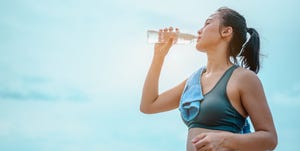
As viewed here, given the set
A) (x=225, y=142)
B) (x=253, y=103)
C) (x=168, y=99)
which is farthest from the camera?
(x=168, y=99)

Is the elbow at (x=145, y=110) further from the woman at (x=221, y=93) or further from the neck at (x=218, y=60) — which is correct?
the neck at (x=218, y=60)

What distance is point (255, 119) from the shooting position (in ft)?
10.0

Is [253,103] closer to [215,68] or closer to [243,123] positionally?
[243,123]

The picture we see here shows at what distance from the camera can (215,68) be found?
3.38 metres

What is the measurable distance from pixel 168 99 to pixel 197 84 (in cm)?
31

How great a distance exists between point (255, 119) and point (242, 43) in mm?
684

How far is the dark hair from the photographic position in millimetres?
3471

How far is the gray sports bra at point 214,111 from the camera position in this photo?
306 cm

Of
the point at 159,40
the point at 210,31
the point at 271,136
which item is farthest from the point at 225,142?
the point at 159,40

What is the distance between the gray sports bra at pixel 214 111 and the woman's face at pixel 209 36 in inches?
8.9

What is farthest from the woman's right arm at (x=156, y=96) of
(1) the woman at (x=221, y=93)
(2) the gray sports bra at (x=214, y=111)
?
(2) the gray sports bra at (x=214, y=111)

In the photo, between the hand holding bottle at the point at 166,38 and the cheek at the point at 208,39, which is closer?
the cheek at the point at 208,39

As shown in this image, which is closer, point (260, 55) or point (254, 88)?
point (254, 88)

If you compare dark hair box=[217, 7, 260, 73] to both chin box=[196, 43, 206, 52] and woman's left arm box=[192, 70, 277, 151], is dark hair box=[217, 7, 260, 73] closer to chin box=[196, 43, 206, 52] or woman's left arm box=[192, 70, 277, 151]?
chin box=[196, 43, 206, 52]
